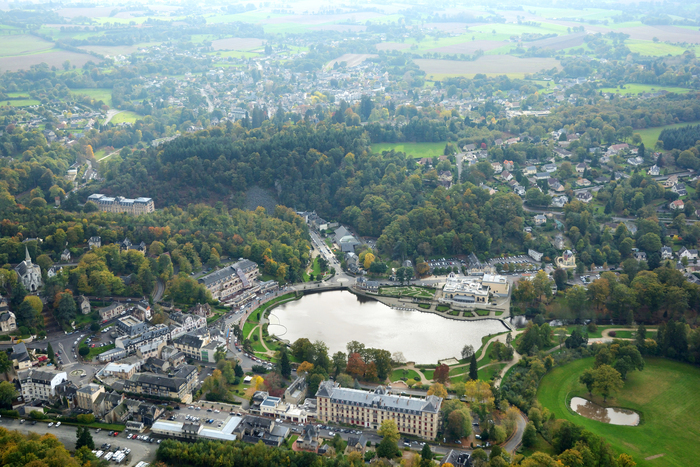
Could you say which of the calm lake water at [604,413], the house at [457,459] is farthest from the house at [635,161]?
the house at [457,459]

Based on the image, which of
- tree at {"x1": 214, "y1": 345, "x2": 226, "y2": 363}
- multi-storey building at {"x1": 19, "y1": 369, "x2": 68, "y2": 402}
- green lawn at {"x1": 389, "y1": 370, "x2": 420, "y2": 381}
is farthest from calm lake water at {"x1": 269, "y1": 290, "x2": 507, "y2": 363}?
multi-storey building at {"x1": 19, "y1": 369, "x2": 68, "y2": 402}

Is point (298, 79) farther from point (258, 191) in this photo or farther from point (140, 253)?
point (140, 253)

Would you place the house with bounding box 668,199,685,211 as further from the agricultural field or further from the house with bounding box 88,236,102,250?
the agricultural field

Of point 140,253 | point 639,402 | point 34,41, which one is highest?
point 34,41

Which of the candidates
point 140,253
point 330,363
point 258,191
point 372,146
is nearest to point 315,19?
point 372,146

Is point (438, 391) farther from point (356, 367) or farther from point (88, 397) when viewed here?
point (88, 397)

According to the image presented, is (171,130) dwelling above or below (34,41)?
below
